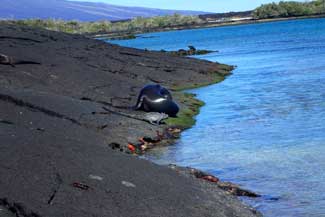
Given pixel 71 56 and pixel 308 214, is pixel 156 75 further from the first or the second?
pixel 308 214

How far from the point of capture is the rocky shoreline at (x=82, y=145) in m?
9.49

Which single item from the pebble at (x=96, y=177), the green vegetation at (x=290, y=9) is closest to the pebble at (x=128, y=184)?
the pebble at (x=96, y=177)

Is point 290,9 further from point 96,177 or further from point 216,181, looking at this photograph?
point 96,177

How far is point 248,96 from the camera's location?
2783cm

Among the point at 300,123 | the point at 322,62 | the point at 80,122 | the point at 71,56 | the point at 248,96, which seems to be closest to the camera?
the point at 80,122

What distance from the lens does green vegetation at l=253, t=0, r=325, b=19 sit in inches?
6068

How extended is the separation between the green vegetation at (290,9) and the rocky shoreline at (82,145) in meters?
127

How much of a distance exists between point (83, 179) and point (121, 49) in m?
32.4

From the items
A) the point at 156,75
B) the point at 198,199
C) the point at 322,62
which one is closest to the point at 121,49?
the point at 156,75

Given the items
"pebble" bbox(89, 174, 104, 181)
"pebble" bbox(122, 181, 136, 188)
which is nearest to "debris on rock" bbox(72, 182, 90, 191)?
"pebble" bbox(89, 174, 104, 181)

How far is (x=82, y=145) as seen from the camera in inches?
515

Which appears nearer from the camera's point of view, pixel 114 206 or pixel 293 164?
pixel 114 206

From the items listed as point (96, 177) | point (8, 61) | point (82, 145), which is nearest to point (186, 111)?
point (8, 61)

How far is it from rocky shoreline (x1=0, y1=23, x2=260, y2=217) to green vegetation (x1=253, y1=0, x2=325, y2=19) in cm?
12708
